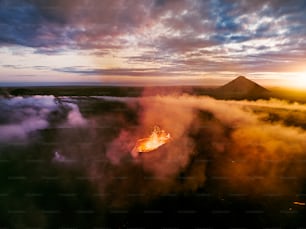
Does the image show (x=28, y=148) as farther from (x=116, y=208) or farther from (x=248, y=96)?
(x=248, y=96)

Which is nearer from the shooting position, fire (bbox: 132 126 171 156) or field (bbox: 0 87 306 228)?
field (bbox: 0 87 306 228)

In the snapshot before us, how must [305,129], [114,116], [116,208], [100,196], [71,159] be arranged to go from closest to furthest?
[116,208] → [100,196] → [71,159] → [305,129] → [114,116]

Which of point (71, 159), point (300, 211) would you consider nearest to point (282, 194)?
point (300, 211)

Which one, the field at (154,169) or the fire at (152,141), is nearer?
the field at (154,169)

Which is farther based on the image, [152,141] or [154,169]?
[152,141]
